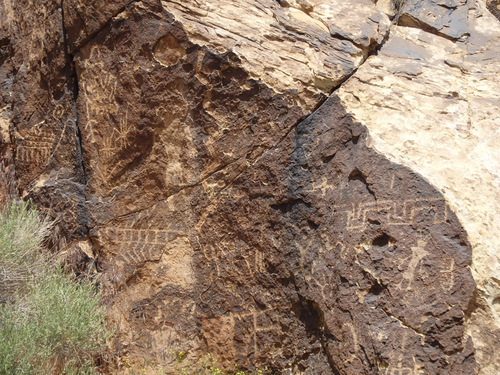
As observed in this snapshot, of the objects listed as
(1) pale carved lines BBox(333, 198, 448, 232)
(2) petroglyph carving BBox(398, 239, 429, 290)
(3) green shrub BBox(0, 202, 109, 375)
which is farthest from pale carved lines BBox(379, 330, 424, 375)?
(3) green shrub BBox(0, 202, 109, 375)

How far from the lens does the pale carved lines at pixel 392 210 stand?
3.28m

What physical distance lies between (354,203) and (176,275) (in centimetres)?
133

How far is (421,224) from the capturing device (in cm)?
329

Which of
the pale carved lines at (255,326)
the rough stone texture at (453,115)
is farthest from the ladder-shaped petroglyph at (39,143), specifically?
the rough stone texture at (453,115)

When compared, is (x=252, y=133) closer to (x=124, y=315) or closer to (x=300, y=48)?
(x=300, y=48)

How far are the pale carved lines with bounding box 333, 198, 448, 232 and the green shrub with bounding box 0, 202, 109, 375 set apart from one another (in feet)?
5.62

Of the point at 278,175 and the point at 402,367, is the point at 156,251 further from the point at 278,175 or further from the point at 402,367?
the point at 402,367

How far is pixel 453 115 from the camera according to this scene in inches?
147

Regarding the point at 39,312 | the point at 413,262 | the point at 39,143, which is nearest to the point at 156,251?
the point at 39,312

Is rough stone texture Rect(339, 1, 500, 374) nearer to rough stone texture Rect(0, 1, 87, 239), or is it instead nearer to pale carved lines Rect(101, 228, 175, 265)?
pale carved lines Rect(101, 228, 175, 265)

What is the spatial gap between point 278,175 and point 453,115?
1.14m

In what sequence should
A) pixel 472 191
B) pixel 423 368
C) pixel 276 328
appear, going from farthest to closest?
1. pixel 276 328
2. pixel 472 191
3. pixel 423 368

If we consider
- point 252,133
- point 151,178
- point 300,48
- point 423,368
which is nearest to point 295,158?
point 252,133

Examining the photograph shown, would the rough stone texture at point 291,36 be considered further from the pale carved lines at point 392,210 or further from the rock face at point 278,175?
the pale carved lines at point 392,210
